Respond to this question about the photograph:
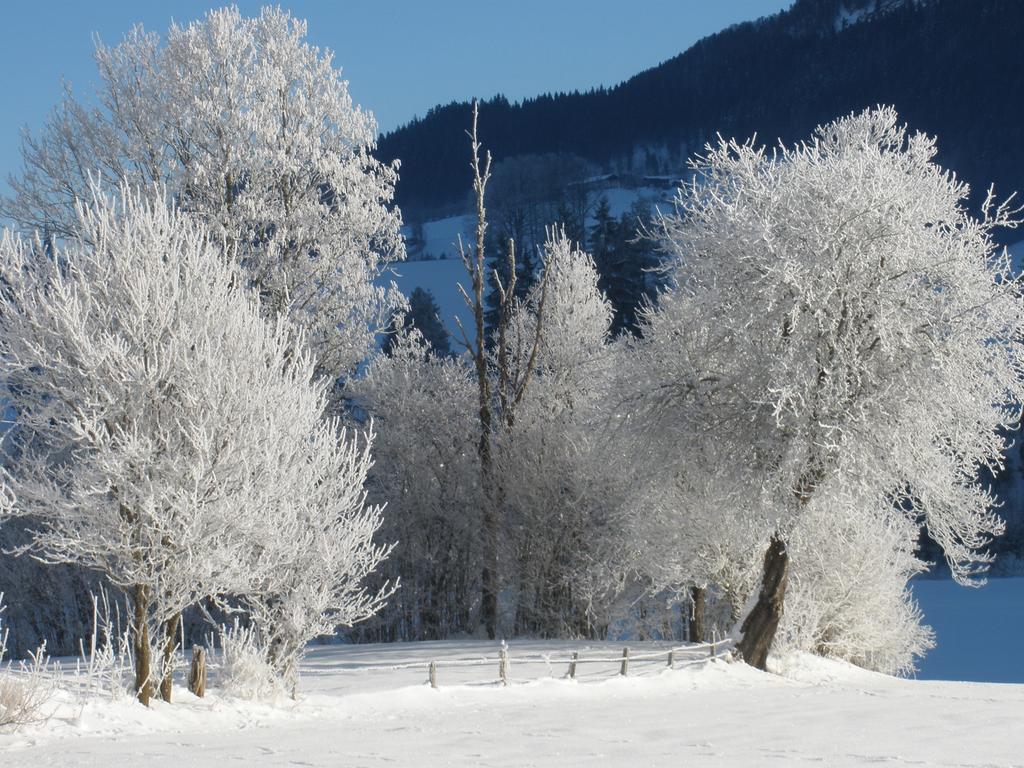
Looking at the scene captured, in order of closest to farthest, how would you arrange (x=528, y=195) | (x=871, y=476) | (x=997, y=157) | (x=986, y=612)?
(x=871, y=476) < (x=986, y=612) < (x=528, y=195) < (x=997, y=157)

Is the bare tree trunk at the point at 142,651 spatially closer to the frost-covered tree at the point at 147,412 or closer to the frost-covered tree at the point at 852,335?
the frost-covered tree at the point at 147,412

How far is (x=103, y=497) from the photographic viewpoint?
10.8m

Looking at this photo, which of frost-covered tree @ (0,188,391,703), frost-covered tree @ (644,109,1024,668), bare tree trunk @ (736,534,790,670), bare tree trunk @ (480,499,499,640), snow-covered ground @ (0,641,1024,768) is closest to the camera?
snow-covered ground @ (0,641,1024,768)

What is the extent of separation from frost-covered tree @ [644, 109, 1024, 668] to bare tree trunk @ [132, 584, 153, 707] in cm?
875

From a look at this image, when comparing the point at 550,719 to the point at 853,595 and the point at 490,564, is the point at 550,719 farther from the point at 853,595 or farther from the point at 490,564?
the point at 490,564

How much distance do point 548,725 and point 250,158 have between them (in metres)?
13.7

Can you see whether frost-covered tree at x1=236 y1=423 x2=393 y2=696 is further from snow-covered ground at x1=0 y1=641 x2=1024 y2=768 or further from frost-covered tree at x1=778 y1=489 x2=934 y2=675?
frost-covered tree at x1=778 y1=489 x2=934 y2=675

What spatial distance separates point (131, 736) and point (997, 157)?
119 m

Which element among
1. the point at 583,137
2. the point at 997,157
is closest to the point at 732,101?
the point at 583,137

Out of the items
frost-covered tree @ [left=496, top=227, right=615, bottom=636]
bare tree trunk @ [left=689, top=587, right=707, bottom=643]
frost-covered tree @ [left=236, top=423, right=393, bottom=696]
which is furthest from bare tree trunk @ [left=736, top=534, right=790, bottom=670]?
frost-covered tree @ [left=236, top=423, right=393, bottom=696]

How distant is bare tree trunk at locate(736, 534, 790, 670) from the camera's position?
17.1 metres

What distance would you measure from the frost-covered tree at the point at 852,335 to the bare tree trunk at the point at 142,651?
8752 millimetres

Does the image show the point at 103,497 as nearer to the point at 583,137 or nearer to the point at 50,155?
the point at 50,155

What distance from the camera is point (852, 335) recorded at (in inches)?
592
